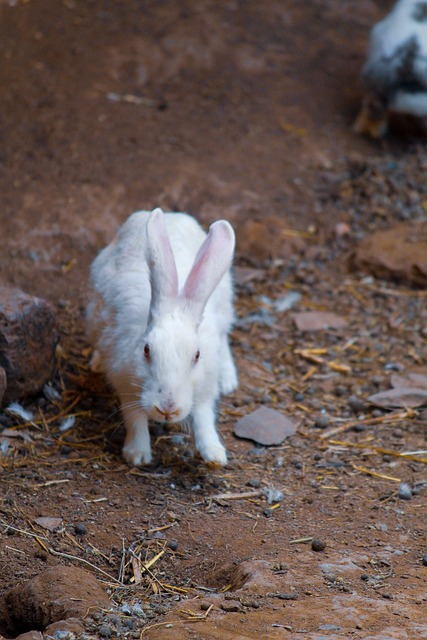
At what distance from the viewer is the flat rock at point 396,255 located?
6926 millimetres

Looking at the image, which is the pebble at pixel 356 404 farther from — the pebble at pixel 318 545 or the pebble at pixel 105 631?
the pebble at pixel 105 631

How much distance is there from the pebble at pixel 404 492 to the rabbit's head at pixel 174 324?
3.73 feet

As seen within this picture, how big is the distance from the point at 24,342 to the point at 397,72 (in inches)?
201

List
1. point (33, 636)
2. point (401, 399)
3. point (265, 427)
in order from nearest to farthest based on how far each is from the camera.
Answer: point (33, 636) < point (265, 427) < point (401, 399)

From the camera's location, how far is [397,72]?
8.40 meters

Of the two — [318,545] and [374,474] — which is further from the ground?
[318,545]

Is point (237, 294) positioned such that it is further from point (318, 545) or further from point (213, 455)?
point (318, 545)

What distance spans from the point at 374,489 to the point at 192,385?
111cm

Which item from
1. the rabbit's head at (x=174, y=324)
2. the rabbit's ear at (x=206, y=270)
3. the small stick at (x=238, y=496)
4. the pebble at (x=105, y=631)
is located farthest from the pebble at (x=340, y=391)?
the pebble at (x=105, y=631)

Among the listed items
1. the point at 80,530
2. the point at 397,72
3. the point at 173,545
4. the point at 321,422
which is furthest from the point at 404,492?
the point at 397,72

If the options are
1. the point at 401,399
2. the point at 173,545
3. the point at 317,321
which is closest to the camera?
the point at 173,545

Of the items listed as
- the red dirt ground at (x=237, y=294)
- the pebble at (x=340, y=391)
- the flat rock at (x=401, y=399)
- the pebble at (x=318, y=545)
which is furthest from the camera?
the pebble at (x=340, y=391)

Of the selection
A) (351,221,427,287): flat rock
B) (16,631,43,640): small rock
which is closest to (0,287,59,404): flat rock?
(16,631,43,640): small rock

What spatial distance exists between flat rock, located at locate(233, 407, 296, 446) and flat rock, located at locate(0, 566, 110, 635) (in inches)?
65.7
